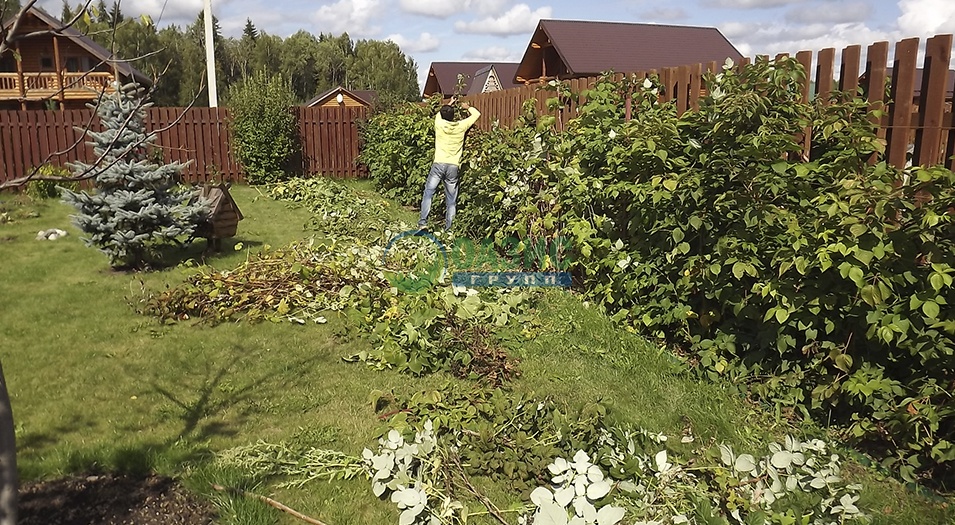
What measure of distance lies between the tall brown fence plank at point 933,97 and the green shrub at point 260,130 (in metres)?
13.0

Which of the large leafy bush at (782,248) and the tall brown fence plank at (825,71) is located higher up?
the tall brown fence plank at (825,71)

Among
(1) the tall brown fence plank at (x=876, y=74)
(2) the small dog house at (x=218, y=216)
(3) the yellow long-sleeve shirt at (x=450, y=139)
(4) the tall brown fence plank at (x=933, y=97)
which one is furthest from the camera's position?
(3) the yellow long-sleeve shirt at (x=450, y=139)

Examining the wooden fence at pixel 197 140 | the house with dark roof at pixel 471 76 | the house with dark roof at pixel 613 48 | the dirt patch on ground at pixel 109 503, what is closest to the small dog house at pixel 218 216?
the dirt patch on ground at pixel 109 503

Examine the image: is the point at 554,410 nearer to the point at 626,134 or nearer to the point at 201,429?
the point at 201,429

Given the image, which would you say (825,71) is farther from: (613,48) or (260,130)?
(613,48)

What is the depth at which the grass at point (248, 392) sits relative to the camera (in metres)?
3.16

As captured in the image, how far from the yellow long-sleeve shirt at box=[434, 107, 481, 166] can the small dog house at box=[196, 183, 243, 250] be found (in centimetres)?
254

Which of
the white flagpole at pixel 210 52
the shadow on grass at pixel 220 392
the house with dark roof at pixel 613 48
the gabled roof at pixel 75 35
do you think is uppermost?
the house with dark roof at pixel 613 48

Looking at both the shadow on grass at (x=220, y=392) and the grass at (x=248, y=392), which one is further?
the shadow on grass at (x=220, y=392)

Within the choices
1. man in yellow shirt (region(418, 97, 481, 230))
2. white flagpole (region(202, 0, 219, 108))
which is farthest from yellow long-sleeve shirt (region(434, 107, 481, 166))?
white flagpole (region(202, 0, 219, 108))

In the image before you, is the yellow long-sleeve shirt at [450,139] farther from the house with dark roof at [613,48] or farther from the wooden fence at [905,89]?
the house with dark roof at [613,48]

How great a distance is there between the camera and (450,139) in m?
8.52

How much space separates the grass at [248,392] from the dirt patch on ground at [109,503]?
113 mm

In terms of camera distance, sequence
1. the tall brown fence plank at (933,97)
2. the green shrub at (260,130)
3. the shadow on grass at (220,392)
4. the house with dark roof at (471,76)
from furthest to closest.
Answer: the house with dark roof at (471,76), the green shrub at (260,130), the shadow on grass at (220,392), the tall brown fence plank at (933,97)
